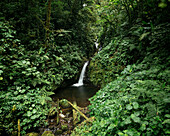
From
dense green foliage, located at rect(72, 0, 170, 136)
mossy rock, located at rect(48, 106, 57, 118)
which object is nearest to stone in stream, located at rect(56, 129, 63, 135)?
dense green foliage, located at rect(72, 0, 170, 136)

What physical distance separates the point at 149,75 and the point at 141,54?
1.61m

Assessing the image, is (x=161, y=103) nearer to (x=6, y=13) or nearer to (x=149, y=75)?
(x=149, y=75)

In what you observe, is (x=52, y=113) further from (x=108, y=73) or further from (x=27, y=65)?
(x=108, y=73)

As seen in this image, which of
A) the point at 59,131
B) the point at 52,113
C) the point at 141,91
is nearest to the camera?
the point at 141,91

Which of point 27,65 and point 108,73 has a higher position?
point 27,65

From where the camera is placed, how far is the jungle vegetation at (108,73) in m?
2.05

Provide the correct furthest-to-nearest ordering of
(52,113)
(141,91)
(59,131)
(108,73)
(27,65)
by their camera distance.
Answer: (108,73) → (27,65) → (52,113) → (59,131) → (141,91)

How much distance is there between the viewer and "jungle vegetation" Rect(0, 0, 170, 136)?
2.05 metres

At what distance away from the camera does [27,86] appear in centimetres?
430

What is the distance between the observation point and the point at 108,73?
19.0 feet

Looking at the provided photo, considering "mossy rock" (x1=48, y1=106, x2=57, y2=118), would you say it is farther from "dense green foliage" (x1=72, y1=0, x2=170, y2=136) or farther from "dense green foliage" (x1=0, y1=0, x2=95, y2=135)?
"dense green foliage" (x1=72, y1=0, x2=170, y2=136)

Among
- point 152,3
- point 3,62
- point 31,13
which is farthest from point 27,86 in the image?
point 152,3

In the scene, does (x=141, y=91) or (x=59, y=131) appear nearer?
(x=141, y=91)

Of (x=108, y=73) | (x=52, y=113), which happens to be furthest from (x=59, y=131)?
(x=108, y=73)
